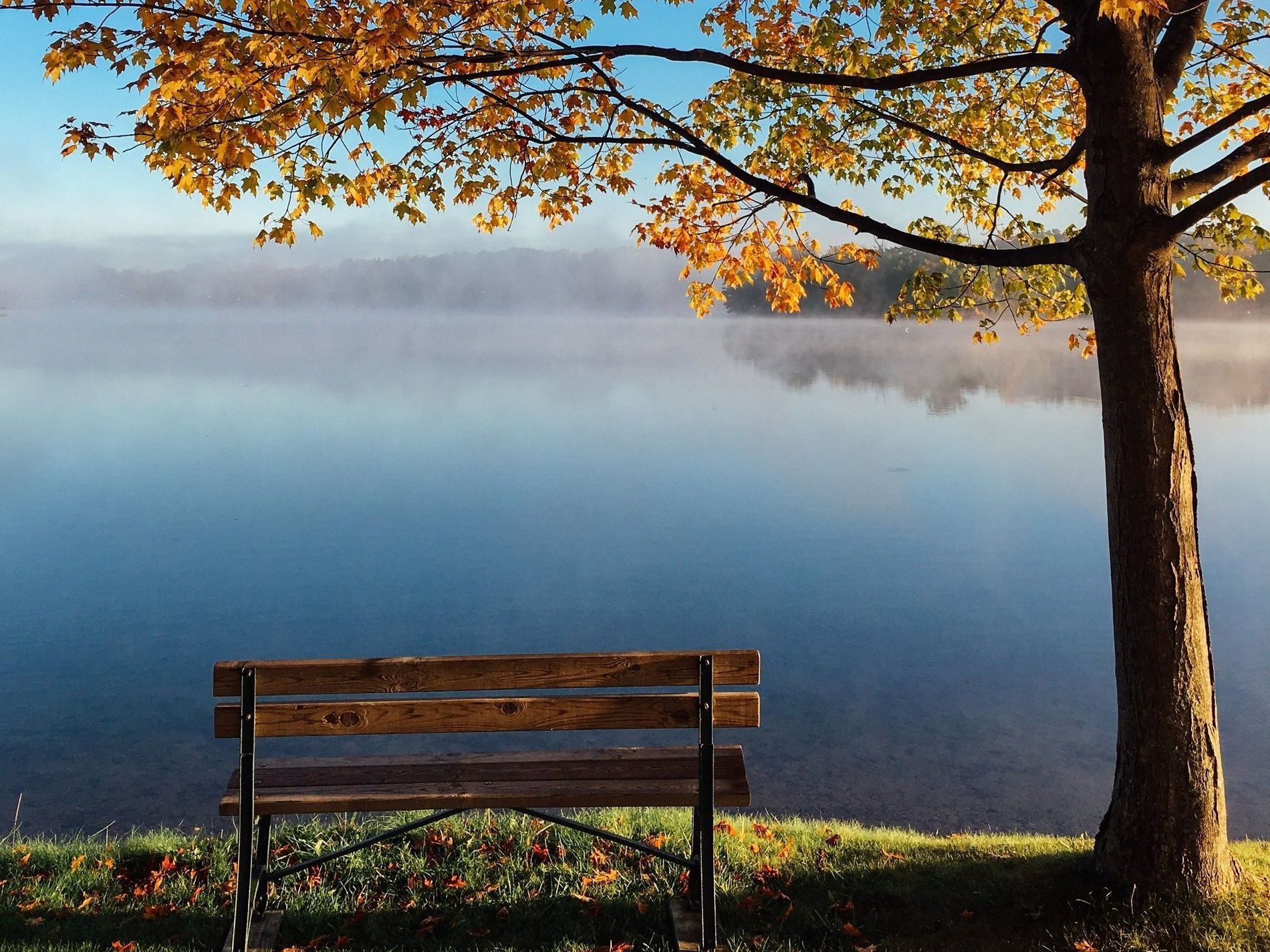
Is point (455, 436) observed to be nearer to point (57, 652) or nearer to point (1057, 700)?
point (57, 652)

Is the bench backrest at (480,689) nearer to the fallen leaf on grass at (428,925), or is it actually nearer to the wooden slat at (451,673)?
the wooden slat at (451,673)

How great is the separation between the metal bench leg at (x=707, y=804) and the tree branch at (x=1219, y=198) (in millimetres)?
A: 3014

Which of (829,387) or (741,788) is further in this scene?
(829,387)

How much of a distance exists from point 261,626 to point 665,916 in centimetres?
1162

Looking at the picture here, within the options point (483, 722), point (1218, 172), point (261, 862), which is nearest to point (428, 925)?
point (261, 862)

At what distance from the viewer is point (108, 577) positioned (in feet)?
58.3

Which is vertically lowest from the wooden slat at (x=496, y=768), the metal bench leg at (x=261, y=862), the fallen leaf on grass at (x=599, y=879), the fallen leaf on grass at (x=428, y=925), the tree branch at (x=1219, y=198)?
the fallen leaf on grass at (x=428, y=925)

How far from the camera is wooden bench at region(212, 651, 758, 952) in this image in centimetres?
413

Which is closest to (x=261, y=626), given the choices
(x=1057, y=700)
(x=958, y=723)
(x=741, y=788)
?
(x=958, y=723)

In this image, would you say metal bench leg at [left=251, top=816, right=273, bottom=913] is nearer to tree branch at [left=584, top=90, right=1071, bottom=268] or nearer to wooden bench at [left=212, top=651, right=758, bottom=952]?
wooden bench at [left=212, top=651, right=758, bottom=952]

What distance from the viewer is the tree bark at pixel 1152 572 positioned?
4.85 m

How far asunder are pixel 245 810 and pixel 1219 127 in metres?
5.88

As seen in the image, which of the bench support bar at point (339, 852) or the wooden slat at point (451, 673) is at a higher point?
the wooden slat at point (451, 673)

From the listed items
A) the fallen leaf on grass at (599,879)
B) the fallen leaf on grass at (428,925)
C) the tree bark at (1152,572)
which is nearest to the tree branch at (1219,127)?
the tree bark at (1152,572)
